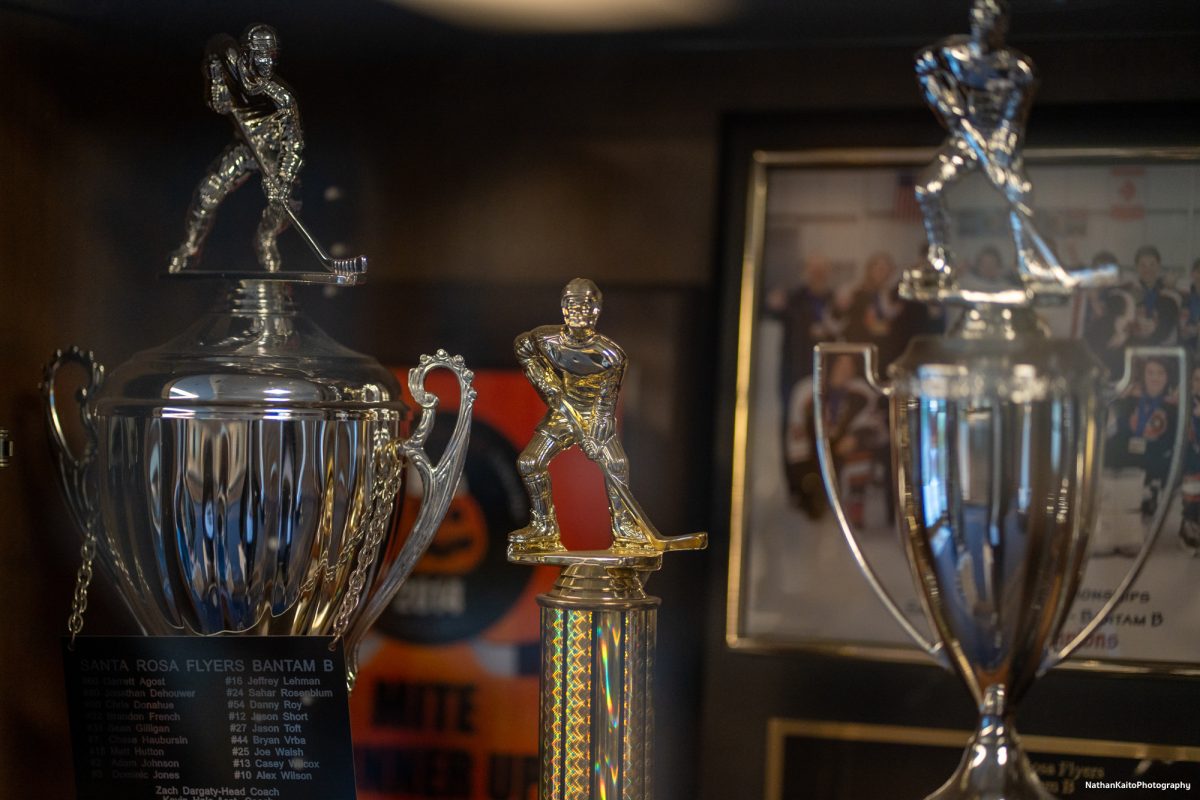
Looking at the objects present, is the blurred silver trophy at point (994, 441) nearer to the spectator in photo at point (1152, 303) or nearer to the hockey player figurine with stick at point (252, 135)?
the spectator in photo at point (1152, 303)

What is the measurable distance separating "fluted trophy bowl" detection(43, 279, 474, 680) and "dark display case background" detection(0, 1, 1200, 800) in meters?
0.13

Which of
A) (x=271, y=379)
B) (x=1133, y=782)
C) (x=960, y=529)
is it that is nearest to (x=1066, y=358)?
(x=960, y=529)

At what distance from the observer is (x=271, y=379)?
1061mm

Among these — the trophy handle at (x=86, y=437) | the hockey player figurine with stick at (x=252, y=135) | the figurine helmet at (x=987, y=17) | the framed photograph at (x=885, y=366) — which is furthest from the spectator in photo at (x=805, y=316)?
the trophy handle at (x=86, y=437)

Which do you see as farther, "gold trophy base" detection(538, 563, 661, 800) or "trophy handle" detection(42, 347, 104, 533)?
"trophy handle" detection(42, 347, 104, 533)

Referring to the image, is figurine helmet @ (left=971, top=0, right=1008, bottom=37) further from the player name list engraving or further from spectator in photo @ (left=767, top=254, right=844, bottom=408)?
the player name list engraving

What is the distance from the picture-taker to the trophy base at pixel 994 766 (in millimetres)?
930

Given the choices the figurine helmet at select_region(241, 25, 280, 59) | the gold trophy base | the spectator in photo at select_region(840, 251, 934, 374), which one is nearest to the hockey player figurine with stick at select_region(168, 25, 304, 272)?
the figurine helmet at select_region(241, 25, 280, 59)

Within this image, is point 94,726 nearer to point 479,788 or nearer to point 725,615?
point 479,788

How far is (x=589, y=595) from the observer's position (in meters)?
1.01

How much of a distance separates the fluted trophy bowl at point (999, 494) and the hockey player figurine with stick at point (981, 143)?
3 cm

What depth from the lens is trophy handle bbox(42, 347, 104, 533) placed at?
1.12 meters

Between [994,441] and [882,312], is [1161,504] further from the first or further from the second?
[882,312]

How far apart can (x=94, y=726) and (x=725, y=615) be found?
0.51 m
